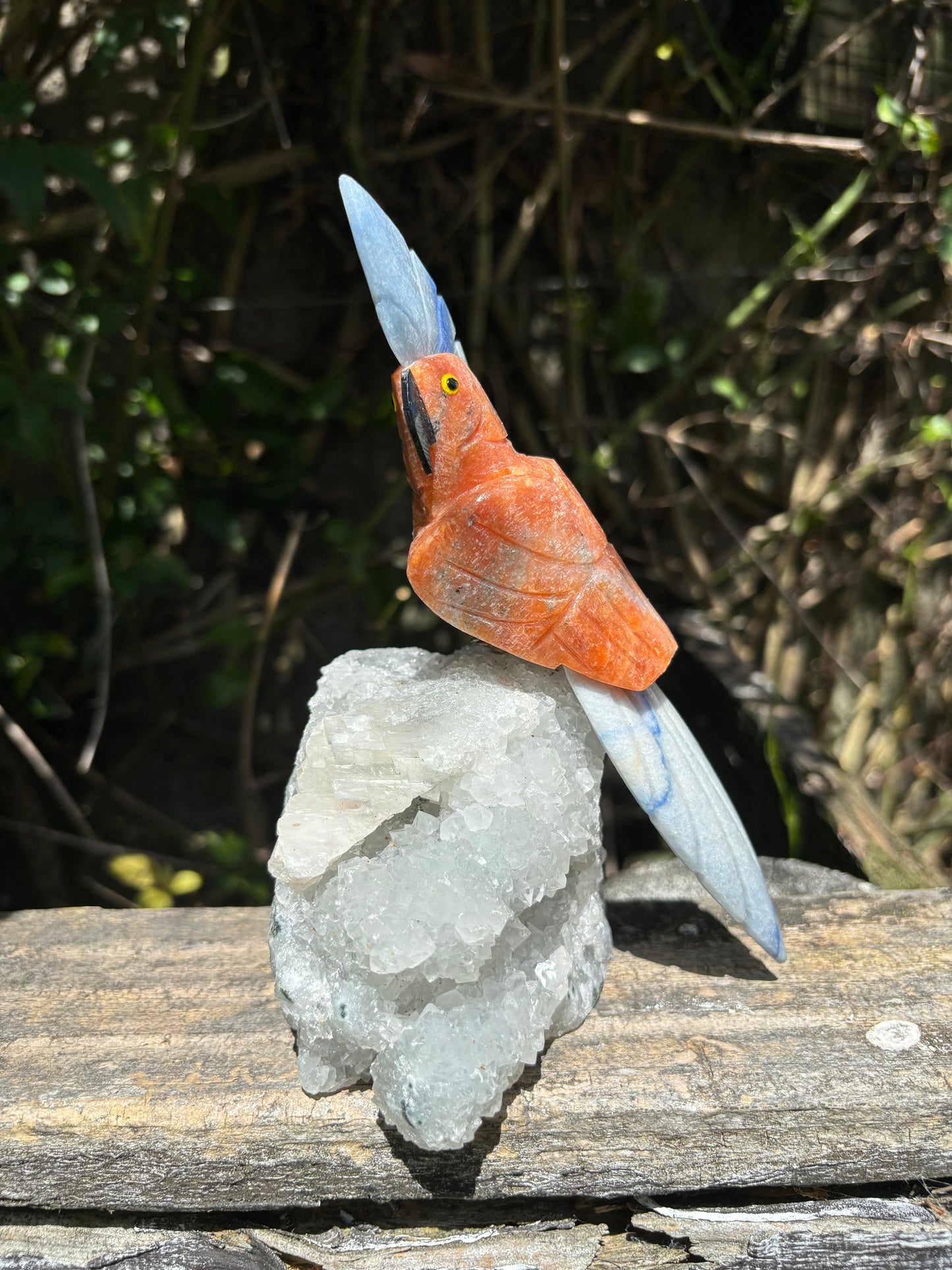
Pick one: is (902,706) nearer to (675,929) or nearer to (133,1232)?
(675,929)

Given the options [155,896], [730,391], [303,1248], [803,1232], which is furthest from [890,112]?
[155,896]

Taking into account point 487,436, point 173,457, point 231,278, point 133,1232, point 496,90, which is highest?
point 496,90

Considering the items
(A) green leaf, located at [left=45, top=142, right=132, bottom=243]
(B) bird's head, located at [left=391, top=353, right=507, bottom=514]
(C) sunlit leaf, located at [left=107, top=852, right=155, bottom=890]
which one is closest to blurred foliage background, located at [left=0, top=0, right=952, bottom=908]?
(C) sunlit leaf, located at [left=107, top=852, right=155, bottom=890]

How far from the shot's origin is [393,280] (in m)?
0.84

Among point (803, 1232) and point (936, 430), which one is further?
point (936, 430)

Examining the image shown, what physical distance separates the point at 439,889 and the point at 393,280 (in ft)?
1.79

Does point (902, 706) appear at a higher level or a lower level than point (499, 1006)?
lower

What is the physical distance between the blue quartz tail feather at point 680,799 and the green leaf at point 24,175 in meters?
0.95

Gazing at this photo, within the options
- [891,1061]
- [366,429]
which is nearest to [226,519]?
[366,429]

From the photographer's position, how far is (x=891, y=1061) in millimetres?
857

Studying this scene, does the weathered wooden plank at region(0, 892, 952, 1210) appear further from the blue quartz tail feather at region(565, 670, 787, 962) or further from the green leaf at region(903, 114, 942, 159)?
the green leaf at region(903, 114, 942, 159)

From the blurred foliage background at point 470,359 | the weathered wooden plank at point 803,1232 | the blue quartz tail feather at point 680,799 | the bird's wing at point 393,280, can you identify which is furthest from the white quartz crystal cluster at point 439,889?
the blurred foliage background at point 470,359

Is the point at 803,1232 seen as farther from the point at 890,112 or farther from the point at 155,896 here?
the point at 890,112

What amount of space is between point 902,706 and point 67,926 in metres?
1.84
